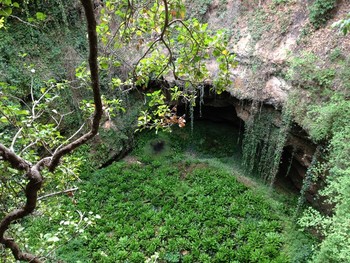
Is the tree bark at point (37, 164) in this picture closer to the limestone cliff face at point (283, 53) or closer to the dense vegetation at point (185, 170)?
the dense vegetation at point (185, 170)

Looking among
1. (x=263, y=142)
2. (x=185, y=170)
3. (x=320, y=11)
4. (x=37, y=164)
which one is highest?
(x=320, y=11)

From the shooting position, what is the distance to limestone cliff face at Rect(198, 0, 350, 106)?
760 centimetres

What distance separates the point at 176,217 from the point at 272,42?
582cm

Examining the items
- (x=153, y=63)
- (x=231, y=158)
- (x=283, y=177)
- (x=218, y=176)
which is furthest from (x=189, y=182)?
(x=153, y=63)

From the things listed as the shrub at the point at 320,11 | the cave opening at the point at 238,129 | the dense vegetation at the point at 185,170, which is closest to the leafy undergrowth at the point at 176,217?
the dense vegetation at the point at 185,170

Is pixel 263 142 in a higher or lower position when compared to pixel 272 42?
lower

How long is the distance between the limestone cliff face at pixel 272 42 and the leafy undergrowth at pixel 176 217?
2.92 metres

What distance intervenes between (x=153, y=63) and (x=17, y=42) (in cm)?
887

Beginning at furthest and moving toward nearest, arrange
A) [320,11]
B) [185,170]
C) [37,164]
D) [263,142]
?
[185,170] → [263,142] → [320,11] → [37,164]

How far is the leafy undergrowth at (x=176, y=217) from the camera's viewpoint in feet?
22.6

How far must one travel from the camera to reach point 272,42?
858 centimetres

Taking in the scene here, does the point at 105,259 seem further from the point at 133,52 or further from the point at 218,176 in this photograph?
the point at 133,52

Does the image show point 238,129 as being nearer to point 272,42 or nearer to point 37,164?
point 272,42

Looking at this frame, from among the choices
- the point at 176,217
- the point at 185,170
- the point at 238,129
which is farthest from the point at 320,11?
the point at 176,217
